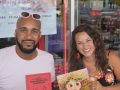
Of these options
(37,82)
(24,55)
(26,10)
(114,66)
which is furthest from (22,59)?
(114,66)

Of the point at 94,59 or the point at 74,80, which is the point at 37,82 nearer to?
the point at 74,80

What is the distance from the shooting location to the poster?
11.9 ft

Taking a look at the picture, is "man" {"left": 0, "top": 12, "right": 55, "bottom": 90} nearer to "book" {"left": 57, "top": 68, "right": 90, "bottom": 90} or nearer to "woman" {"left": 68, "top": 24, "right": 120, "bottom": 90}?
"woman" {"left": 68, "top": 24, "right": 120, "bottom": 90}

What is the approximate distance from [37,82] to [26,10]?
891mm

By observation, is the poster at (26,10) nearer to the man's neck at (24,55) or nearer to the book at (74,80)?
the man's neck at (24,55)

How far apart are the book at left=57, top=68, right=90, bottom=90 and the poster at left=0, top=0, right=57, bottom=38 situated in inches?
37.5

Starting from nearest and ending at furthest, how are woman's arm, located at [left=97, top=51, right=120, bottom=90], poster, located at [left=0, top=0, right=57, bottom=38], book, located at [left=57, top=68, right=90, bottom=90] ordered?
book, located at [left=57, top=68, right=90, bottom=90] < woman's arm, located at [left=97, top=51, right=120, bottom=90] < poster, located at [left=0, top=0, right=57, bottom=38]

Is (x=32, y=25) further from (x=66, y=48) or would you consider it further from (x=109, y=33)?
(x=109, y=33)

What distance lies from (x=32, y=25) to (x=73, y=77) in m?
0.70

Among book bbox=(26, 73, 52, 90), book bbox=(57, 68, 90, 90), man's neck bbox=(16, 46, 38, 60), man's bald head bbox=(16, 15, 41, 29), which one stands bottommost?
book bbox=(26, 73, 52, 90)

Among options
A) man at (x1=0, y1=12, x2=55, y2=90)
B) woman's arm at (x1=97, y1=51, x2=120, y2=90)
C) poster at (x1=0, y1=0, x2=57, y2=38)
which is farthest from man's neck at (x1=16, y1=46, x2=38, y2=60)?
woman's arm at (x1=97, y1=51, x2=120, y2=90)

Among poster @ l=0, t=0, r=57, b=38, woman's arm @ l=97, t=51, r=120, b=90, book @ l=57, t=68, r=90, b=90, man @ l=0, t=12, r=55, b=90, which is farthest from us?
poster @ l=0, t=0, r=57, b=38

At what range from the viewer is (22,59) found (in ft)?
11.0

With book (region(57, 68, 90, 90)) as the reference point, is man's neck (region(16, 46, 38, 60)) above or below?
above
